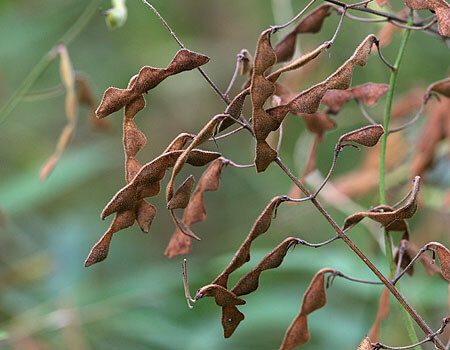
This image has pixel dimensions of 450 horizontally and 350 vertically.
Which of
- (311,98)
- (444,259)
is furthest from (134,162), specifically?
(444,259)

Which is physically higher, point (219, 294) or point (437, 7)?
point (437, 7)

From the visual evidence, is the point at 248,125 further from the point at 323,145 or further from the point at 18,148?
the point at 18,148

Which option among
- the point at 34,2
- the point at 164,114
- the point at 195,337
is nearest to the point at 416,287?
the point at 195,337

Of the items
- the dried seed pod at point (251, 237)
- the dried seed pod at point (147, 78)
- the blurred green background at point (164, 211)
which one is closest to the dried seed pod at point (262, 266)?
the dried seed pod at point (251, 237)

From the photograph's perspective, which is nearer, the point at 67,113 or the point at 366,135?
the point at 366,135

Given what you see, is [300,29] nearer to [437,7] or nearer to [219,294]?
[437,7]

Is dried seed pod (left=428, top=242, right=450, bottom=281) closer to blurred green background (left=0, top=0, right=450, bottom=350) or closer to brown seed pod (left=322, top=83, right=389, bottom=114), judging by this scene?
brown seed pod (left=322, top=83, right=389, bottom=114)

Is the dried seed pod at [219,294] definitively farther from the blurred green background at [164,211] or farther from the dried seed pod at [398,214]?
the blurred green background at [164,211]
